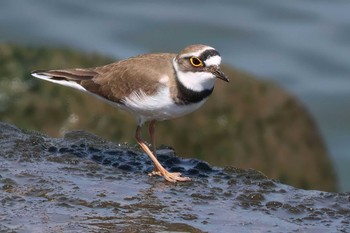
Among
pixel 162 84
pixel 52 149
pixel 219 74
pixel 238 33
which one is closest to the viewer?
pixel 219 74

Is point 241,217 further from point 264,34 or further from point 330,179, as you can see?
point 264,34

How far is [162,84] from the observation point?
24.9 feet

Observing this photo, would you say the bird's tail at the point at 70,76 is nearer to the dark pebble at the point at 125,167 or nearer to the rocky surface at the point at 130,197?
the rocky surface at the point at 130,197

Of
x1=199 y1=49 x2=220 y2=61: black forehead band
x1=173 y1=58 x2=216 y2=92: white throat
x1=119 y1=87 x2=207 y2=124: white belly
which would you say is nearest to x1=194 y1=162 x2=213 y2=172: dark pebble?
x1=119 y1=87 x2=207 y2=124: white belly

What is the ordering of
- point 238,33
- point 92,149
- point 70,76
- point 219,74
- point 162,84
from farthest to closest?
1. point 238,33
2. point 70,76
3. point 92,149
4. point 162,84
5. point 219,74

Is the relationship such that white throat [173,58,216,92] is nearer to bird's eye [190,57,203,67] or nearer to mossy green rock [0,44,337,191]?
bird's eye [190,57,203,67]

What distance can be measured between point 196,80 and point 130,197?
1.25 m

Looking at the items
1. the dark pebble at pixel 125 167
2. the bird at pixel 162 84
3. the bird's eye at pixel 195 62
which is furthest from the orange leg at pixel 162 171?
the bird's eye at pixel 195 62

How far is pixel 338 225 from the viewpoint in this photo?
6578 millimetres

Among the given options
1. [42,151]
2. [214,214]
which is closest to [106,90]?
[42,151]

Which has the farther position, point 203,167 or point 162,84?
→ point 203,167

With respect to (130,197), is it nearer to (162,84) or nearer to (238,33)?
(162,84)

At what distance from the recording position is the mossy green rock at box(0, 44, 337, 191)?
11289mm

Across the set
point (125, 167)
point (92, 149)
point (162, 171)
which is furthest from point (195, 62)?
point (92, 149)
